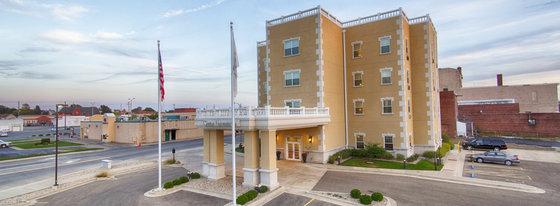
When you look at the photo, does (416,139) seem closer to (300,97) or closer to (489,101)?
(300,97)

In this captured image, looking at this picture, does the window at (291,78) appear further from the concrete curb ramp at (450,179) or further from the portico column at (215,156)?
the portico column at (215,156)

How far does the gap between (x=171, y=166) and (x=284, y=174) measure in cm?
1328

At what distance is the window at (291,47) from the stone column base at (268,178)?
1489 cm

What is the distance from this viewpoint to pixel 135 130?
57.6 metres

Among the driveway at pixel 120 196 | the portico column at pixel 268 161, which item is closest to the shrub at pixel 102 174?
the driveway at pixel 120 196

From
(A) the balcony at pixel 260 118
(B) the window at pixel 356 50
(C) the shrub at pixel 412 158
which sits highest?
(B) the window at pixel 356 50

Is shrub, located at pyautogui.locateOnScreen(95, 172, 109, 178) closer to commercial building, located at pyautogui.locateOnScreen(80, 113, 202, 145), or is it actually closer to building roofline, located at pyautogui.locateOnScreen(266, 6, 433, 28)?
building roofline, located at pyautogui.locateOnScreen(266, 6, 433, 28)

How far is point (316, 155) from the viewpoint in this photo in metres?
30.7

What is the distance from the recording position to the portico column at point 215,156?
2497cm

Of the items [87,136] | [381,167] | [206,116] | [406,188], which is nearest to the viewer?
[406,188]

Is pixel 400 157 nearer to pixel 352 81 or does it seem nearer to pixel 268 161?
pixel 352 81

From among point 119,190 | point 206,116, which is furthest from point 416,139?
point 119,190

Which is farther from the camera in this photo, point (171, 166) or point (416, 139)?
point (416, 139)

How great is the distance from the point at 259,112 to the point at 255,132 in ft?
4.87
